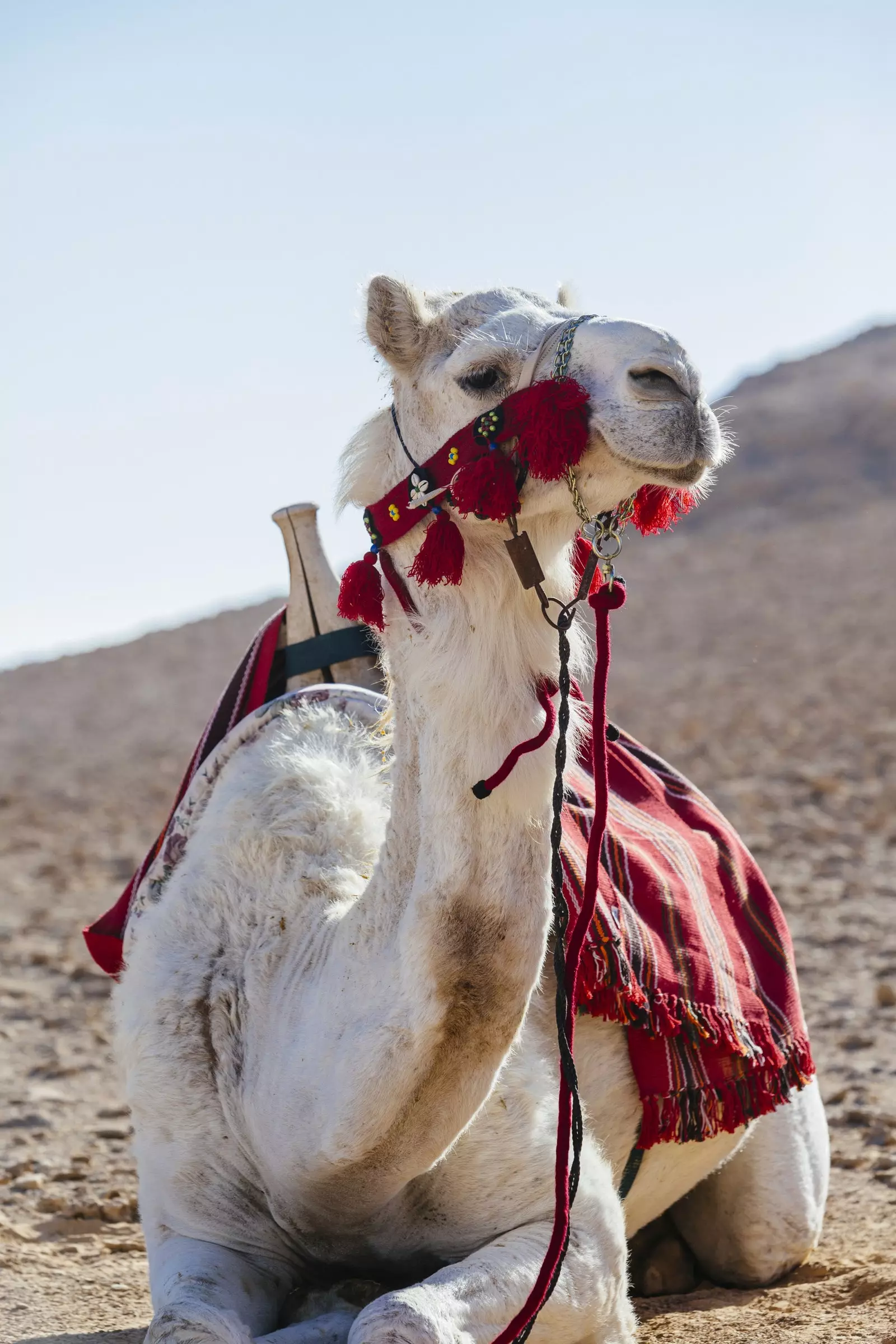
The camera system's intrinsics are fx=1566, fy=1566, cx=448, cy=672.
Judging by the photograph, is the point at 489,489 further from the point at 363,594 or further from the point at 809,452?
the point at 809,452

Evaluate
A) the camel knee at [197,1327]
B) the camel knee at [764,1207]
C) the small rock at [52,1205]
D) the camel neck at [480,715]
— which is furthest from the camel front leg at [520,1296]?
the small rock at [52,1205]

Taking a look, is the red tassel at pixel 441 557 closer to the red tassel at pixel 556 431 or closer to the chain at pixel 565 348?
the red tassel at pixel 556 431

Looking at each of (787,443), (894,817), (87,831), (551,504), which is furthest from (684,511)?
(787,443)

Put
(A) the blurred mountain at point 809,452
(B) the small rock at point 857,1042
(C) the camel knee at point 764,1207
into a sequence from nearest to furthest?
(C) the camel knee at point 764,1207, (B) the small rock at point 857,1042, (A) the blurred mountain at point 809,452

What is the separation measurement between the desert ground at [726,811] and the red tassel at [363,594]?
68.4 inches

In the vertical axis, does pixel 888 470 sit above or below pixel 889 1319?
above

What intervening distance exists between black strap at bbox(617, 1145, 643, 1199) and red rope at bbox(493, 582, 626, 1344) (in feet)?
2.76

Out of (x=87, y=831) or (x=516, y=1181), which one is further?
(x=87, y=831)

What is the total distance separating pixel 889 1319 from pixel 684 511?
6.00 ft

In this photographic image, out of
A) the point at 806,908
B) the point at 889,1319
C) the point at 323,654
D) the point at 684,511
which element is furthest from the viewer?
the point at 806,908

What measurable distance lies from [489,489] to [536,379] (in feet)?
0.84

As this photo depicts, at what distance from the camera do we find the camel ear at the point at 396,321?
A: 3121mm

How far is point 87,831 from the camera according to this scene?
14.4 m

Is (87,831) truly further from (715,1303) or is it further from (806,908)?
(715,1303)
